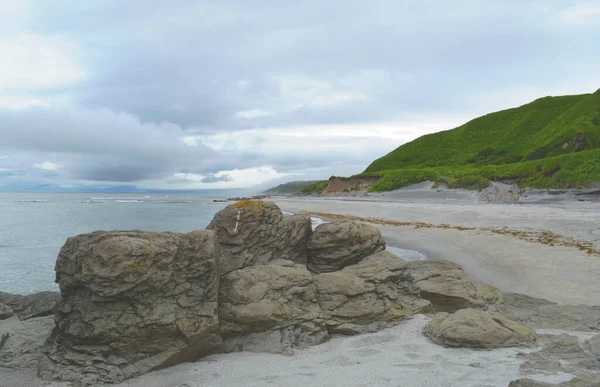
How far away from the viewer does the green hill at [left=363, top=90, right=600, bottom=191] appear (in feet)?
165

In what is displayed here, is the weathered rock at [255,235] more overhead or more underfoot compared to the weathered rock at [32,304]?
more overhead

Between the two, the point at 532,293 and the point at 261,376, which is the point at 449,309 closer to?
the point at 532,293

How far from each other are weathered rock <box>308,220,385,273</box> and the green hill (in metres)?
43.3

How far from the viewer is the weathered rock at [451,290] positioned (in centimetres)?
874

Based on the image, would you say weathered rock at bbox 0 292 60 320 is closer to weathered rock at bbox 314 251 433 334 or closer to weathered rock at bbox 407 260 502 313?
weathered rock at bbox 314 251 433 334

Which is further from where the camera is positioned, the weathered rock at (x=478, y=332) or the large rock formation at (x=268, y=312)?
the large rock formation at (x=268, y=312)

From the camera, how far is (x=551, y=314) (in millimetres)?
8094

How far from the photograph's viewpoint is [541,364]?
5312 millimetres

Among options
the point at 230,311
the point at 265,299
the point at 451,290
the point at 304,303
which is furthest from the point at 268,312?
the point at 451,290

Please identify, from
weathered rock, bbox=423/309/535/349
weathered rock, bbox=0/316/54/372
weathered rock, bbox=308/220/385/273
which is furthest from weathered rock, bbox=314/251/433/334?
weathered rock, bbox=0/316/54/372

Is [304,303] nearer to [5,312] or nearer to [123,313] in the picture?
[123,313]

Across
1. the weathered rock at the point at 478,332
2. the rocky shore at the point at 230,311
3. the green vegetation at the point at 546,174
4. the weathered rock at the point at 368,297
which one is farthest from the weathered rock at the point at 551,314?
the green vegetation at the point at 546,174

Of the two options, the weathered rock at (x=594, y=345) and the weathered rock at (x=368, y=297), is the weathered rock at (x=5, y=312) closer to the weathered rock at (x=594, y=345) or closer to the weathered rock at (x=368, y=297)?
the weathered rock at (x=368, y=297)

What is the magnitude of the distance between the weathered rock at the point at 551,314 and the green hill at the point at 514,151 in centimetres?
Answer: 4164
